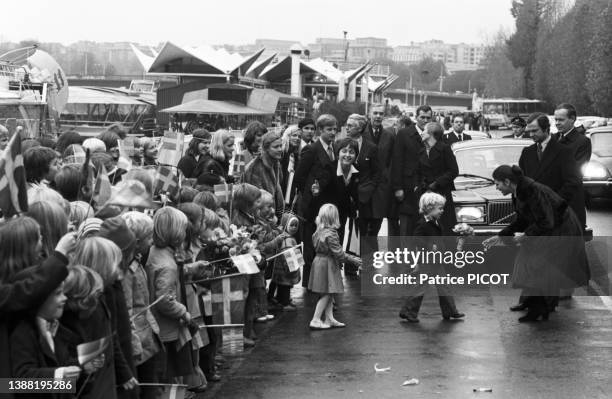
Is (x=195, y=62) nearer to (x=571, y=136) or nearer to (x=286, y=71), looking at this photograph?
(x=286, y=71)

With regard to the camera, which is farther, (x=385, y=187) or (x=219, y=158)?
(x=385, y=187)

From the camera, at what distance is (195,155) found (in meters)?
12.6

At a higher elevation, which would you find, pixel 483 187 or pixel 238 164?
pixel 238 164

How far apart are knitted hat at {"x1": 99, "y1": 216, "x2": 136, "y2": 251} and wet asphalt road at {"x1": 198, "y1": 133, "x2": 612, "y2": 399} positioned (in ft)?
7.00

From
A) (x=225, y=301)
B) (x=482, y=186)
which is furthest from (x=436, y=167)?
(x=225, y=301)

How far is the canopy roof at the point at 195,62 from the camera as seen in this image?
8206cm

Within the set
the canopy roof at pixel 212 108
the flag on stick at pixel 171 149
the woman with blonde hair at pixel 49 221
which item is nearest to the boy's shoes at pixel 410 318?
the flag on stick at pixel 171 149

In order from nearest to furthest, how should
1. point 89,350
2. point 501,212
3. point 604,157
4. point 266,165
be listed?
point 89,350, point 266,165, point 501,212, point 604,157

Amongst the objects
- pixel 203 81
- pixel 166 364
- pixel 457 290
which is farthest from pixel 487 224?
pixel 203 81

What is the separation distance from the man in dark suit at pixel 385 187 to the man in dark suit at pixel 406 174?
0.10 m

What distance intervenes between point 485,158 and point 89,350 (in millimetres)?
11136

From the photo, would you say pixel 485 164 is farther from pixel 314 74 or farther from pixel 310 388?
pixel 314 74

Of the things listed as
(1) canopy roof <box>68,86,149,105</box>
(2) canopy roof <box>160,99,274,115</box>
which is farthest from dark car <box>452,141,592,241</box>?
(1) canopy roof <box>68,86,149,105</box>

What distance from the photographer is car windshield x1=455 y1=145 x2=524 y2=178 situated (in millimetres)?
15745
